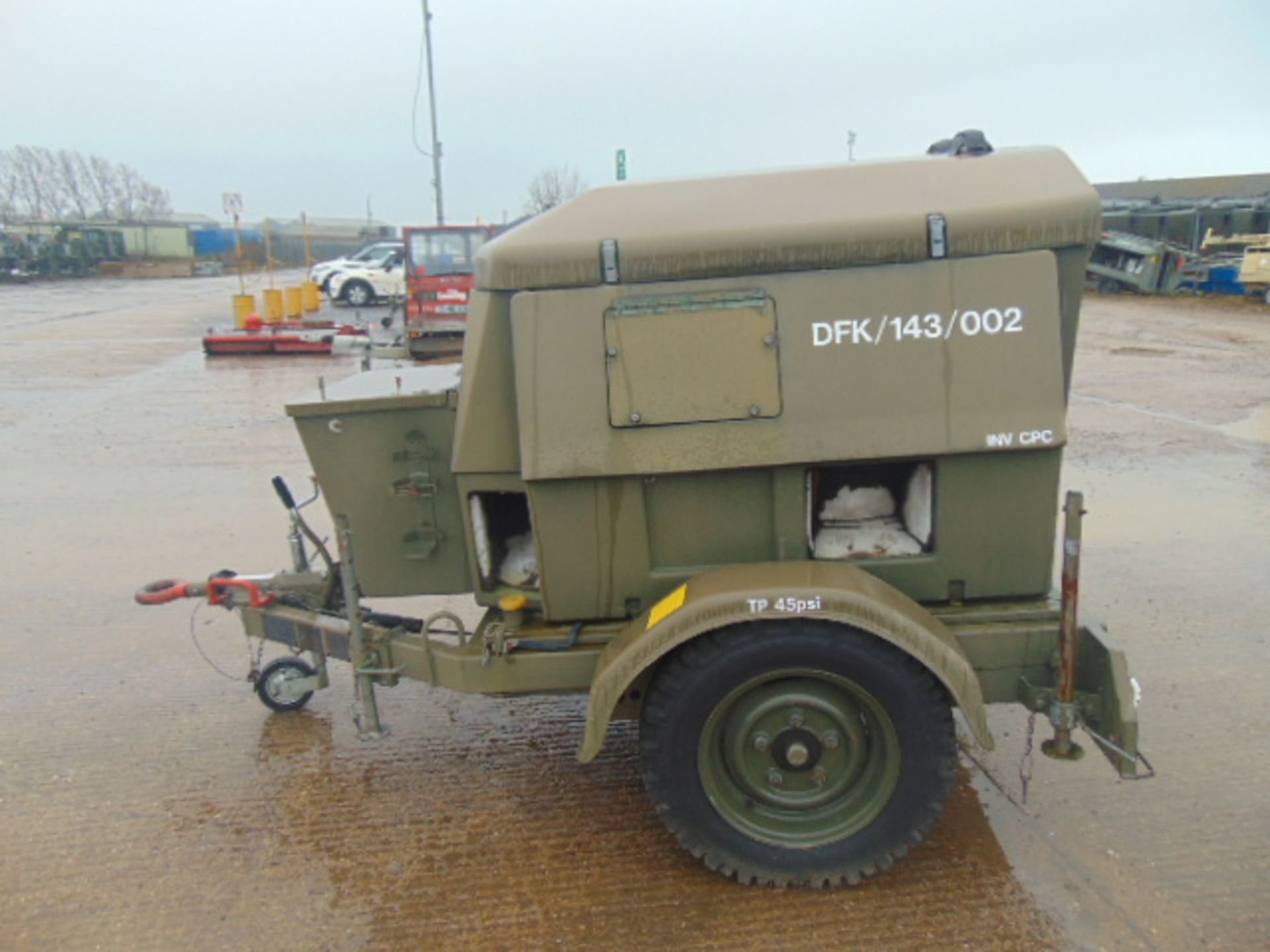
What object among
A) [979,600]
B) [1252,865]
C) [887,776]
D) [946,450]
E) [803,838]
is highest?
[946,450]

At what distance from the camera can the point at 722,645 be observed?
113 inches

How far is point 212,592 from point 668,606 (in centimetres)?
197

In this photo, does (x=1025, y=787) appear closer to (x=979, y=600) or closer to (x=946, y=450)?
(x=979, y=600)

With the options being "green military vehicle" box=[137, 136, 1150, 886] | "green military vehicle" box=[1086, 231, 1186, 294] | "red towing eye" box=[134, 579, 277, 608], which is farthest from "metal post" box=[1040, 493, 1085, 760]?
"green military vehicle" box=[1086, 231, 1186, 294]

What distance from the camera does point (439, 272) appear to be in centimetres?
1725

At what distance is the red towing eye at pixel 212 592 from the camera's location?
3.81 metres

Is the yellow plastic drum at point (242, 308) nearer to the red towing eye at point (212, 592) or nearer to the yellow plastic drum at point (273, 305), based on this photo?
the yellow plastic drum at point (273, 305)

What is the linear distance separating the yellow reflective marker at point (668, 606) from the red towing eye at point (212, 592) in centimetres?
170

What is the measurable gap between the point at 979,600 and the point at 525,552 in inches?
62.0

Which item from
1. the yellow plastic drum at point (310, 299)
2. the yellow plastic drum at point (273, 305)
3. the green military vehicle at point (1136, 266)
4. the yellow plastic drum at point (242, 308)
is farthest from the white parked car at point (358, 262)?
the green military vehicle at point (1136, 266)

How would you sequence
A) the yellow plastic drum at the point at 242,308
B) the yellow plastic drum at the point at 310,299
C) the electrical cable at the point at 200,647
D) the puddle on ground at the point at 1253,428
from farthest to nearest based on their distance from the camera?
the yellow plastic drum at the point at 310,299
the yellow plastic drum at the point at 242,308
the puddle on ground at the point at 1253,428
the electrical cable at the point at 200,647

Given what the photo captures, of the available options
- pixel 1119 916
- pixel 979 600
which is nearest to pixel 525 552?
pixel 979 600

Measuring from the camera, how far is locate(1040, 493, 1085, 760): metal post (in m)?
2.82

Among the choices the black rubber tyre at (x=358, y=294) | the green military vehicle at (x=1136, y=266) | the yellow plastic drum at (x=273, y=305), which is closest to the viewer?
the yellow plastic drum at (x=273, y=305)
